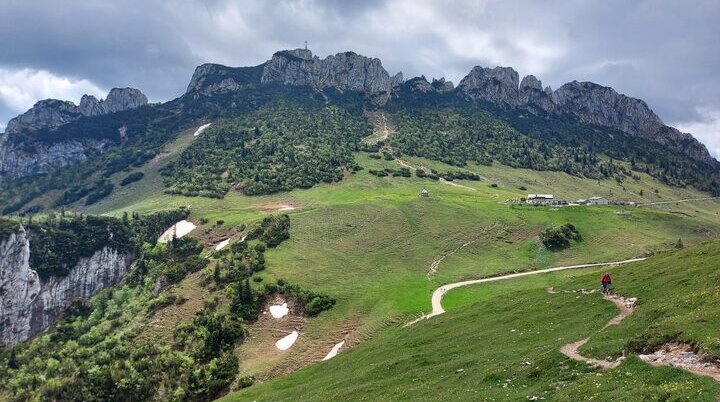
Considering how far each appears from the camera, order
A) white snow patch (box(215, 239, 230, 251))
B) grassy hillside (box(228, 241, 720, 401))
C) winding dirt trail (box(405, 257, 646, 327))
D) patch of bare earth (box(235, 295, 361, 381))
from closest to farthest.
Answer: grassy hillside (box(228, 241, 720, 401))
patch of bare earth (box(235, 295, 361, 381))
winding dirt trail (box(405, 257, 646, 327))
white snow patch (box(215, 239, 230, 251))

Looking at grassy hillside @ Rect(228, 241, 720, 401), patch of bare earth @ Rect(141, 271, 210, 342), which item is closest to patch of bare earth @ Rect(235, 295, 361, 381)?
grassy hillside @ Rect(228, 241, 720, 401)

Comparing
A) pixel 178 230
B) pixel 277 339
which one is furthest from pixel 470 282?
pixel 178 230

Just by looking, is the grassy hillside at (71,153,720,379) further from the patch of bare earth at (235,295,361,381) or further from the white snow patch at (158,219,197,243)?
the white snow patch at (158,219,197,243)

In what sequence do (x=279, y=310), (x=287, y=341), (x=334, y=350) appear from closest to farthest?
(x=334, y=350) → (x=287, y=341) → (x=279, y=310)

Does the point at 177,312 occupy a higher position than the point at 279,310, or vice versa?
the point at 279,310

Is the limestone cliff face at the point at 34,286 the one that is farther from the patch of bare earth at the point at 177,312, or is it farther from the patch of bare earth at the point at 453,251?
the patch of bare earth at the point at 453,251

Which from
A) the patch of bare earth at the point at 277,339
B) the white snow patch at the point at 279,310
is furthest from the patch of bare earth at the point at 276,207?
the patch of bare earth at the point at 277,339

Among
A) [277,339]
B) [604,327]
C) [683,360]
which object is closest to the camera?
[683,360]

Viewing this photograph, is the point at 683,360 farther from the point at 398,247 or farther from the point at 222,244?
the point at 222,244

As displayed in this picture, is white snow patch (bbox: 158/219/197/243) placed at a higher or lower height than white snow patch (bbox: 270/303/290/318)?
higher
